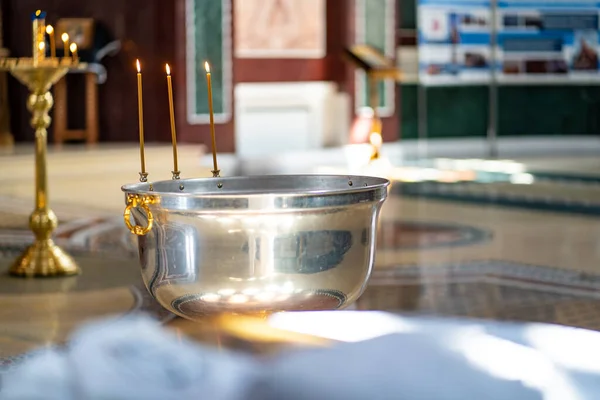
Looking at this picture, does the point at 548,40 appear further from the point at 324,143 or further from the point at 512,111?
the point at 324,143

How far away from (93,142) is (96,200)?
123cm

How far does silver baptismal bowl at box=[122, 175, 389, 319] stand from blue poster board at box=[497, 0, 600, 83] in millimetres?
11530

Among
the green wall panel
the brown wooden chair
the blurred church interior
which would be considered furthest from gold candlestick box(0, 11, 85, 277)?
the green wall panel

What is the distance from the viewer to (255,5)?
10438mm

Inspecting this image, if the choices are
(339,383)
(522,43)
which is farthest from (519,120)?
(339,383)

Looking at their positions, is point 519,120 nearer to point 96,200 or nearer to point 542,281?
point 96,200

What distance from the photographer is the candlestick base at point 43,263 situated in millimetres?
4562

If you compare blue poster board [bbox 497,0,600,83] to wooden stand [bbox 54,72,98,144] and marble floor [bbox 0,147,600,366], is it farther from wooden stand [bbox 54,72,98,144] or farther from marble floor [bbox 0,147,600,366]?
wooden stand [bbox 54,72,98,144]

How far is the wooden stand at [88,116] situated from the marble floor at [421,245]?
692 millimetres

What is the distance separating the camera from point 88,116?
9.02 metres

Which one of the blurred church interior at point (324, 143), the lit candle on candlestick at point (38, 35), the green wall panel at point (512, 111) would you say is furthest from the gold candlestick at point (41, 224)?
the green wall panel at point (512, 111)

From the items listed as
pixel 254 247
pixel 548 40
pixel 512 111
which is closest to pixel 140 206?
pixel 254 247

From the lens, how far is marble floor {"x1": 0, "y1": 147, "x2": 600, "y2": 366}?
147 inches

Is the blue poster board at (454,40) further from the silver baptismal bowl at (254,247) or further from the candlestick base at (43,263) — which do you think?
the silver baptismal bowl at (254,247)
